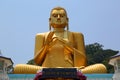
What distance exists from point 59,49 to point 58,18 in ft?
3.84

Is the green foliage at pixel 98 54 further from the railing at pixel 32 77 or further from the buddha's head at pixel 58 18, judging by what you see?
the buddha's head at pixel 58 18

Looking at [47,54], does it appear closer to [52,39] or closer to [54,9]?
[52,39]

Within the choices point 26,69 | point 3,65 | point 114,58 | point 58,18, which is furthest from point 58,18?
point 3,65

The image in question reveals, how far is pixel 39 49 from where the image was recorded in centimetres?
1201

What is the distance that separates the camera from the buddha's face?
40.1 feet

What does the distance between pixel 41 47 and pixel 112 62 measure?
286 centimetres

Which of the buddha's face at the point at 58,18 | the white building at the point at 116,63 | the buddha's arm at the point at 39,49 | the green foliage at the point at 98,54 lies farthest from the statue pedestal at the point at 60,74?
the green foliage at the point at 98,54

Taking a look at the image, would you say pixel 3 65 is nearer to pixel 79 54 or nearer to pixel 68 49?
pixel 68 49

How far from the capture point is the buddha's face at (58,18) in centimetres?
1223

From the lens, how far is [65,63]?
11.6 meters

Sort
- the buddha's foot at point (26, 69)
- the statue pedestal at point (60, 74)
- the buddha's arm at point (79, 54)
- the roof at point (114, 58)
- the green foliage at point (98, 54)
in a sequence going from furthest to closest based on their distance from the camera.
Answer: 1. the green foliage at point (98, 54)
2. the roof at point (114, 58)
3. the buddha's arm at point (79, 54)
4. the buddha's foot at point (26, 69)
5. the statue pedestal at point (60, 74)

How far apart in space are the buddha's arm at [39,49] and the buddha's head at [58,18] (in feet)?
1.97

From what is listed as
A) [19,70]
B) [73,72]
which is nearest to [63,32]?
[19,70]

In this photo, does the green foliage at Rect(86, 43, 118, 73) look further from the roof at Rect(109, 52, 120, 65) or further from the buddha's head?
the buddha's head
